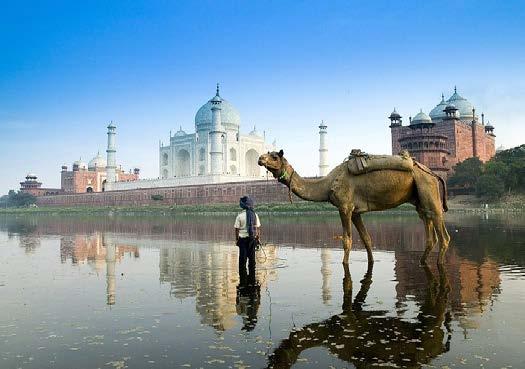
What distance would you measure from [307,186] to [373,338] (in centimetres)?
492

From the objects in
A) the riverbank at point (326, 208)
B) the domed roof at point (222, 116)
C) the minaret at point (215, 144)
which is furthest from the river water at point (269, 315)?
the domed roof at point (222, 116)

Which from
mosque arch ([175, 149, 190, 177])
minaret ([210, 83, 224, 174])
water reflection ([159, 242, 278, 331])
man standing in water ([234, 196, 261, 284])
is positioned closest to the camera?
water reflection ([159, 242, 278, 331])

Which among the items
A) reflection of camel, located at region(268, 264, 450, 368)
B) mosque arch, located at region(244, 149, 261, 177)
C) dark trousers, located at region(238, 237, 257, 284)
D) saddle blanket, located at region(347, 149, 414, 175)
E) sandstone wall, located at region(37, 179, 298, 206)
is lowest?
reflection of camel, located at region(268, 264, 450, 368)

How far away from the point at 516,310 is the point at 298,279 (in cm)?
327

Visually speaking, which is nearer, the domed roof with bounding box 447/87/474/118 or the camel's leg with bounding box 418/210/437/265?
the camel's leg with bounding box 418/210/437/265

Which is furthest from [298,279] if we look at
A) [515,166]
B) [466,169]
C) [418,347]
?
[466,169]

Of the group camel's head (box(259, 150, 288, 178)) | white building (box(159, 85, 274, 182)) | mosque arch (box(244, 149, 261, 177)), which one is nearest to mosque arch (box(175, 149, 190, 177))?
white building (box(159, 85, 274, 182))

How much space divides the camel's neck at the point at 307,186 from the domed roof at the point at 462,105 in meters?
67.8

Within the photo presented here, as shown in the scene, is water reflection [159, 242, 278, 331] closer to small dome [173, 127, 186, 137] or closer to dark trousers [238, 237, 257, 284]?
dark trousers [238, 237, 257, 284]

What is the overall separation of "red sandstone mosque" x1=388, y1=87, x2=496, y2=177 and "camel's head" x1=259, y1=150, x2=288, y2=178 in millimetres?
49553

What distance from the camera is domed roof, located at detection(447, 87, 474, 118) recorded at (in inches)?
2783

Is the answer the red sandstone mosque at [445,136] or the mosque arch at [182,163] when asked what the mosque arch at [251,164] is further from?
the red sandstone mosque at [445,136]

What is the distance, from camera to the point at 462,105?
7162cm

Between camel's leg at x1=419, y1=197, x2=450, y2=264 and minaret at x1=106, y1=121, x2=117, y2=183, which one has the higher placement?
minaret at x1=106, y1=121, x2=117, y2=183
